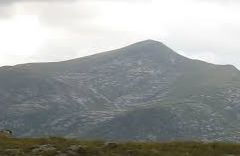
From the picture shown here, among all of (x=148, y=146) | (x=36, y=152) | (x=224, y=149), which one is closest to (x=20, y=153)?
(x=36, y=152)

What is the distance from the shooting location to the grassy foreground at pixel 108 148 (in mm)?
38188

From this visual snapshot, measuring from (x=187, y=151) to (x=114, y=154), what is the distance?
5.77 m

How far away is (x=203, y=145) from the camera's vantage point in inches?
1617

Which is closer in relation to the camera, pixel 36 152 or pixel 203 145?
pixel 36 152

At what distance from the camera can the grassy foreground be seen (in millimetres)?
38188

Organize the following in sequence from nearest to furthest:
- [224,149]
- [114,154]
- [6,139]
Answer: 1. [114,154]
2. [224,149]
3. [6,139]

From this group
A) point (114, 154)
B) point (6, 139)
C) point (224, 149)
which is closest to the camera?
point (114, 154)

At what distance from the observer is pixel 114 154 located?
124 ft

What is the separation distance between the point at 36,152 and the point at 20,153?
3.80 feet

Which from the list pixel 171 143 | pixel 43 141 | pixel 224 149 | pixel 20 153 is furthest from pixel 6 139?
pixel 224 149

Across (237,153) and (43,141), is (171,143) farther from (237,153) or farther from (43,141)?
(43,141)

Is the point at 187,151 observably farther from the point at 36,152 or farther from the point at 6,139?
the point at 6,139

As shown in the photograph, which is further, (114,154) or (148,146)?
(148,146)

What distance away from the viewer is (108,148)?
39469 millimetres
